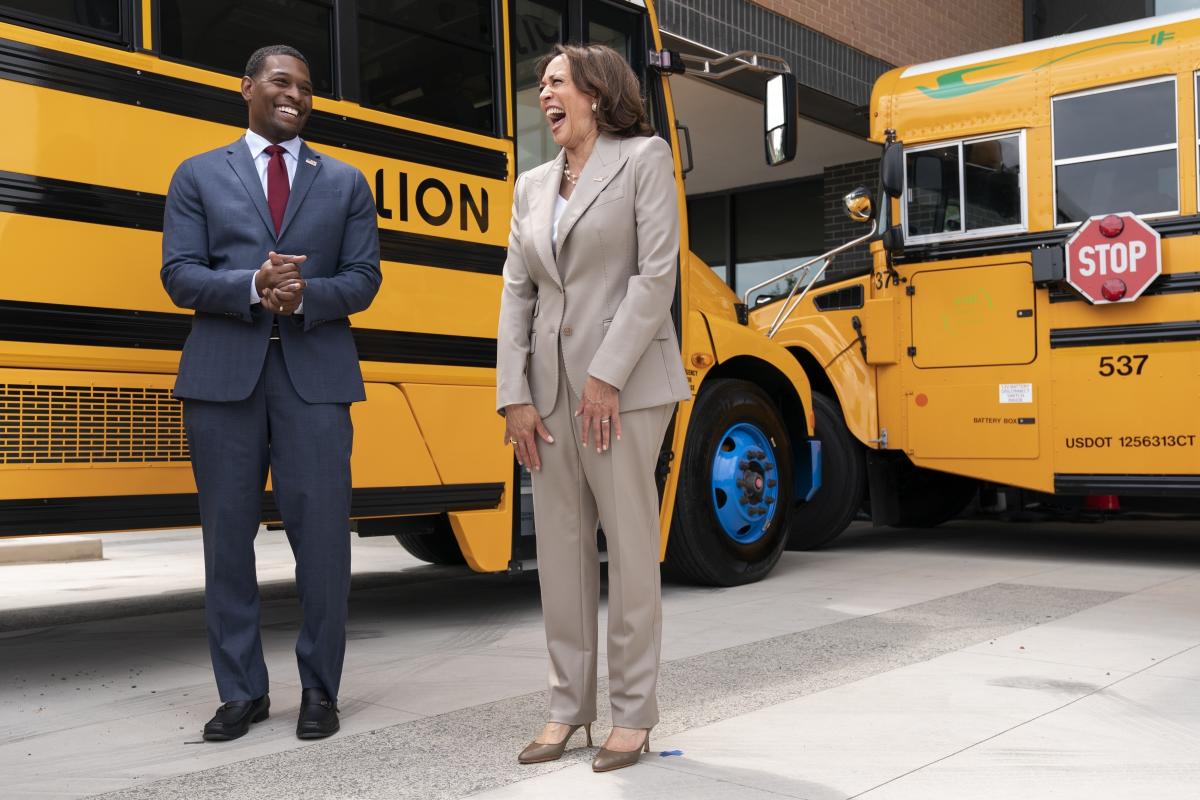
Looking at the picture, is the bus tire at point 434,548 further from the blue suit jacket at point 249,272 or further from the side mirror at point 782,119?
the blue suit jacket at point 249,272

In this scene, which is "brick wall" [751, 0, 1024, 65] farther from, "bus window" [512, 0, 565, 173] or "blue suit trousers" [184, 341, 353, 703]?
"blue suit trousers" [184, 341, 353, 703]

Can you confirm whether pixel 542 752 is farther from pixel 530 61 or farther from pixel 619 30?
pixel 619 30

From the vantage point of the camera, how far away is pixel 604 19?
5.55 meters

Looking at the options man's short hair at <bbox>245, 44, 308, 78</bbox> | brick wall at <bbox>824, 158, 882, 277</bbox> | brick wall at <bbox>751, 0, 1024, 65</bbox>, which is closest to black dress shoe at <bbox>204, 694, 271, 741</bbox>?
man's short hair at <bbox>245, 44, 308, 78</bbox>

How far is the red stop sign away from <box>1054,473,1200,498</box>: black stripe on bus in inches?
39.5

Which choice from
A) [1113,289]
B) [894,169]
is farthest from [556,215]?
[894,169]

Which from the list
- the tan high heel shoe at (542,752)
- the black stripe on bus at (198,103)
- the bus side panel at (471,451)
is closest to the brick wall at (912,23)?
the black stripe on bus at (198,103)

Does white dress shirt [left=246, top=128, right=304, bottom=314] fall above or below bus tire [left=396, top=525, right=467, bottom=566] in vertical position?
above

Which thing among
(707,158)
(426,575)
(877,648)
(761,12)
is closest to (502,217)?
(877,648)

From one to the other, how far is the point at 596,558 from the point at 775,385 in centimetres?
390

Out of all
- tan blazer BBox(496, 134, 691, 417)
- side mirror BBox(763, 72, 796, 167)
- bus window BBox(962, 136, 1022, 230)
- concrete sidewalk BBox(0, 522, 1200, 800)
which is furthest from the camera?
bus window BBox(962, 136, 1022, 230)

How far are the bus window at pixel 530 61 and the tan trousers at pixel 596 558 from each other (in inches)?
88.7

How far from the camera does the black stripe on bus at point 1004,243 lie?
6.54 m

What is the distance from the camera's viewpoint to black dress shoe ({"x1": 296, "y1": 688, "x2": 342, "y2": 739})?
3.40 m
